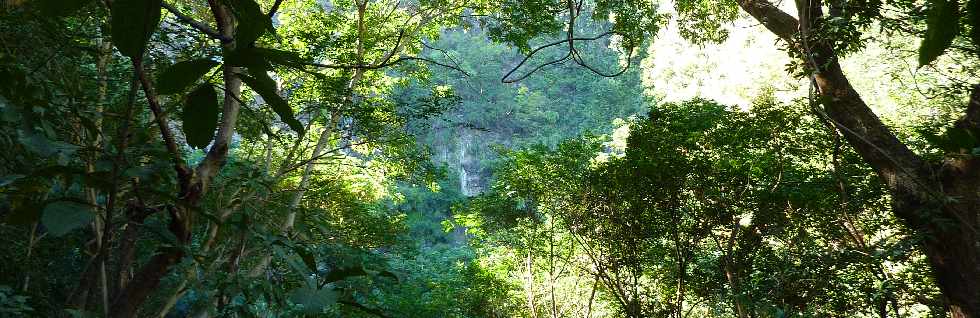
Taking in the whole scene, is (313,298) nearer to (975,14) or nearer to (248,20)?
(248,20)

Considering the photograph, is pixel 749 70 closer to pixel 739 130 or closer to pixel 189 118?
pixel 739 130

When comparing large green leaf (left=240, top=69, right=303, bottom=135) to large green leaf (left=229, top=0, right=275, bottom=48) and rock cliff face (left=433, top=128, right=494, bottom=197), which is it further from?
rock cliff face (left=433, top=128, right=494, bottom=197)

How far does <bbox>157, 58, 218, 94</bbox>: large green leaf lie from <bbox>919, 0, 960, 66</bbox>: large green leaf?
0.46m

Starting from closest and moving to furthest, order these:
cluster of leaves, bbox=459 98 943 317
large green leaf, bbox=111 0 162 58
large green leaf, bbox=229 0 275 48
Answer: large green leaf, bbox=111 0 162 58 → large green leaf, bbox=229 0 275 48 → cluster of leaves, bbox=459 98 943 317

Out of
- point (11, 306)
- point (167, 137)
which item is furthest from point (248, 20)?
point (11, 306)

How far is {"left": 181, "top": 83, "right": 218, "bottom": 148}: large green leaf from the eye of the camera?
1.47ft

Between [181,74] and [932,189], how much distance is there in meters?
3.27

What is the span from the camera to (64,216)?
469 mm

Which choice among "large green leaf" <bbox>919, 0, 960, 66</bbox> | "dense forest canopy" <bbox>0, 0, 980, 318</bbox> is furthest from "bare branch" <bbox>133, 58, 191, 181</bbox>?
"large green leaf" <bbox>919, 0, 960, 66</bbox>

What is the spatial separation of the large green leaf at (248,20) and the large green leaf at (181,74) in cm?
3

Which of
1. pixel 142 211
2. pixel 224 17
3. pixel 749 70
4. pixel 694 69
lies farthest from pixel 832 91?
pixel 694 69

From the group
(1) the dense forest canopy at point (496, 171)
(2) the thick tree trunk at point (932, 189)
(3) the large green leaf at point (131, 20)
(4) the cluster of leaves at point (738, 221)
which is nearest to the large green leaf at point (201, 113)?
(1) the dense forest canopy at point (496, 171)

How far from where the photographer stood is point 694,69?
12781 millimetres

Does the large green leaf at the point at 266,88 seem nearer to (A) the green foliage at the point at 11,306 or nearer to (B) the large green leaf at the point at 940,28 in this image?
(B) the large green leaf at the point at 940,28
